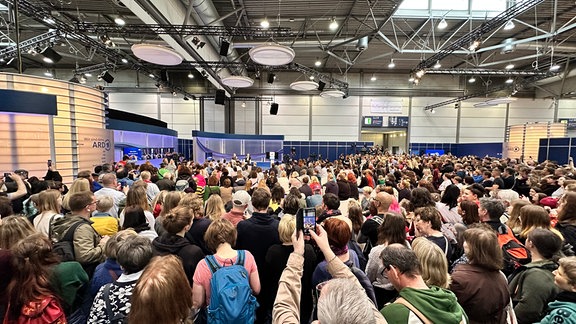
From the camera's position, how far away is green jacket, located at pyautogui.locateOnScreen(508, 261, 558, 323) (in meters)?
1.63

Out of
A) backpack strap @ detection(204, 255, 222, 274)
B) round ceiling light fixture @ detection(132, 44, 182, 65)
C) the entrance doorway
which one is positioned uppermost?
round ceiling light fixture @ detection(132, 44, 182, 65)

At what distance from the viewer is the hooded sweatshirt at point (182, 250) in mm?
1746

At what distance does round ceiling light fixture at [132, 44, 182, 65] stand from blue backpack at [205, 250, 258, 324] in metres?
5.31

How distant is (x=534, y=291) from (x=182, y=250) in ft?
7.64

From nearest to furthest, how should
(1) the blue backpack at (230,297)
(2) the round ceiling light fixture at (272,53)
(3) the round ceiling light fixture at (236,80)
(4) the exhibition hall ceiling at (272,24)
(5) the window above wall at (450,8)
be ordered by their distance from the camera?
(1) the blue backpack at (230,297), (2) the round ceiling light fixture at (272,53), (4) the exhibition hall ceiling at (272,24), (3) the round ceiling light fixture at (236,80), (5) the window above wall at (450,8)

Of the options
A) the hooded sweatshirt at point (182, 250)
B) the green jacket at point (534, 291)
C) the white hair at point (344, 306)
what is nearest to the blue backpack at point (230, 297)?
the hooded sweatshirt at point (182, 250)

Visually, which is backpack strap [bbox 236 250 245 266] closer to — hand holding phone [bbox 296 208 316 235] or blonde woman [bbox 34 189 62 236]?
hand holding phone [bbox 296 208 316 235]

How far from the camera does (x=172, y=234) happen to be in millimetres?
1871

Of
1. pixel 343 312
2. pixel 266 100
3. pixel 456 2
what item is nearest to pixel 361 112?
pixel 266 100

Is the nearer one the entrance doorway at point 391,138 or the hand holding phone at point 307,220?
the hand holding phone at point 307,220

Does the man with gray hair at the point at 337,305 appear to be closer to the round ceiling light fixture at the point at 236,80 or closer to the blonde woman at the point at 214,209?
the blonde woman at the point at 214,209

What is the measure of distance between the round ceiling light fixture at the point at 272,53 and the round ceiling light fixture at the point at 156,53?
5.77 feet

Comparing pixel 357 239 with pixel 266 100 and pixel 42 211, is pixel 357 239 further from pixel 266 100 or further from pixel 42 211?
pixel 266 100

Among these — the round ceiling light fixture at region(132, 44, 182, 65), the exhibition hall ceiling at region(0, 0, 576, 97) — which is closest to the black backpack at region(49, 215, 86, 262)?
the round ceiling light fixture at region(132, 44, 182, 65)
